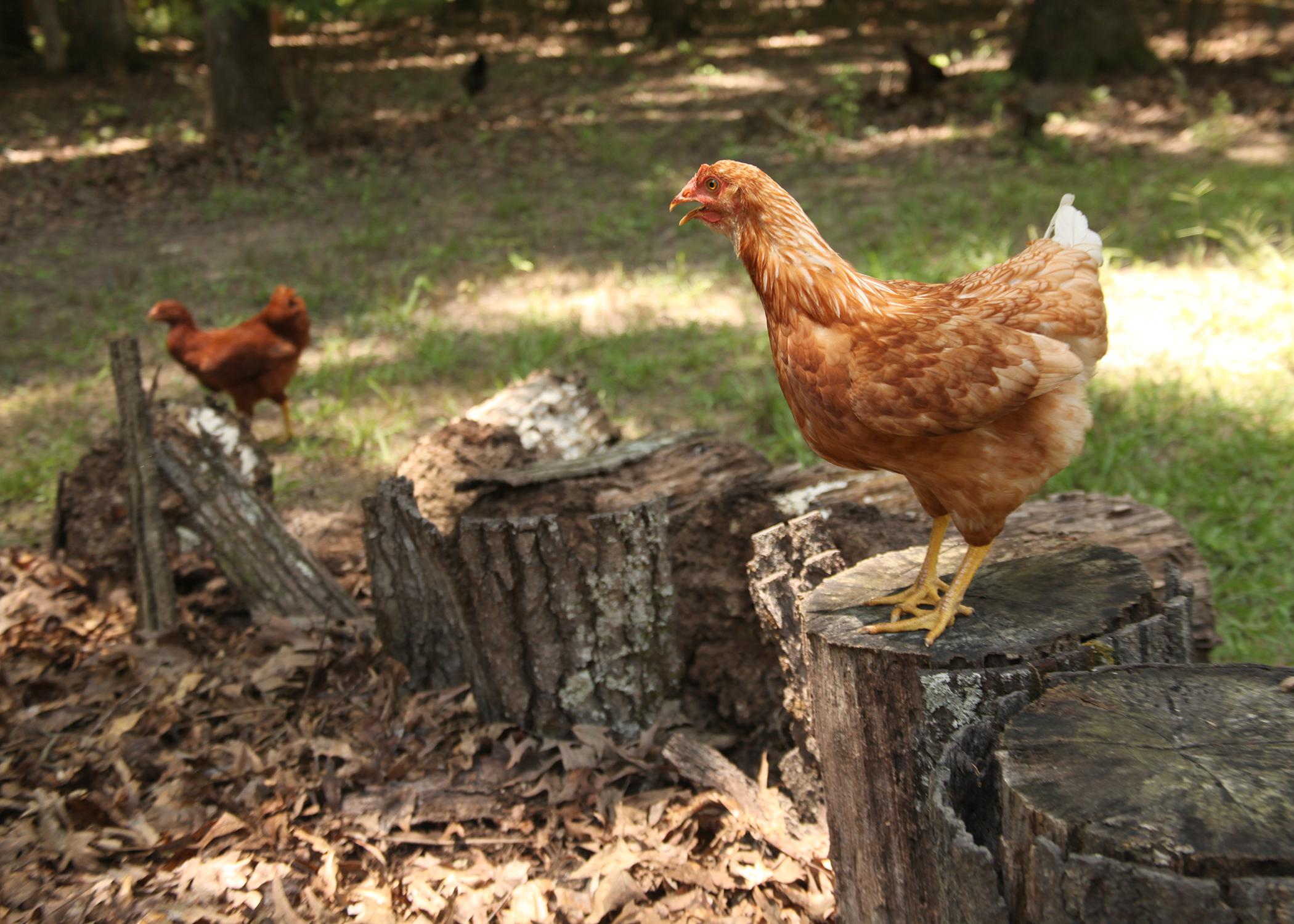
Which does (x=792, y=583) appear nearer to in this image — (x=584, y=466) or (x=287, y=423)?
(x=584, y=466)

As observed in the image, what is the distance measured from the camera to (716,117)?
39.5 ft

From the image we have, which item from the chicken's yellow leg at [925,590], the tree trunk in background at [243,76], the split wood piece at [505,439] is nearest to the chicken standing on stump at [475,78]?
the tree trunk in background at [243,76]

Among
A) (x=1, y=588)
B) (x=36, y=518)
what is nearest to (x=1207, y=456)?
(x=1, y=588)

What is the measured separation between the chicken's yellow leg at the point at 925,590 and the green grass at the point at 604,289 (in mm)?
1887

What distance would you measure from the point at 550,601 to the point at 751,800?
910 mm

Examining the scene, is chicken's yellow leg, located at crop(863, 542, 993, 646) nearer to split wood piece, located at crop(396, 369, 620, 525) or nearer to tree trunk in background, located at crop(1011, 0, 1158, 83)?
split wood piece, located at crop(396, 369, 620, 525)

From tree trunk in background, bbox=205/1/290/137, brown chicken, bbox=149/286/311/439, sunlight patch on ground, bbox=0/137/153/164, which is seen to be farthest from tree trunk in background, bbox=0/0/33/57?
brown chicken, bbox=149/286/311/439

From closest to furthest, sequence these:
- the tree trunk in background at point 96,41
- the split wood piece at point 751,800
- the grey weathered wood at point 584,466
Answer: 1. the split wood piece at point 751,800
2. the grey weathered wood at point 584,466
3. the tree trunk in background at point 96,41

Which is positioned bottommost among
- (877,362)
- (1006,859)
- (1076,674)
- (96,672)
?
(96,672)

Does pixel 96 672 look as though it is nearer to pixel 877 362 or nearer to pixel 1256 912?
pixel 877 362

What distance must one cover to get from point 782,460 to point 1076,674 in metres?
3.14

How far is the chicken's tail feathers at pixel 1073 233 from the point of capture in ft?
8.57

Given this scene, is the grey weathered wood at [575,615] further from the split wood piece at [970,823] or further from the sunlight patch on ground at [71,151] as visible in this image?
the sunlight patch on ground at [71,151]

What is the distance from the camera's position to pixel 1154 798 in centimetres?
171
